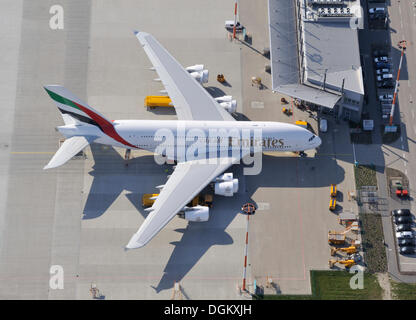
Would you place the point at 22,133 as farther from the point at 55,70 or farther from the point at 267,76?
the point at 267,76

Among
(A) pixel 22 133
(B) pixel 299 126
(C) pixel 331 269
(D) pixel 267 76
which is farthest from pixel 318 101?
(A) pixel 22 133

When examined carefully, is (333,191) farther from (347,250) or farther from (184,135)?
(184,135)

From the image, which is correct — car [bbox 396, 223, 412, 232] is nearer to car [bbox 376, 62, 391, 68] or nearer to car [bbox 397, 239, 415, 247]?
car [bbox 397, 239, 415, 247]

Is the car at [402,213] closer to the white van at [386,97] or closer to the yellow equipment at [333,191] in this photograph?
the yellow equipment at [333,191]

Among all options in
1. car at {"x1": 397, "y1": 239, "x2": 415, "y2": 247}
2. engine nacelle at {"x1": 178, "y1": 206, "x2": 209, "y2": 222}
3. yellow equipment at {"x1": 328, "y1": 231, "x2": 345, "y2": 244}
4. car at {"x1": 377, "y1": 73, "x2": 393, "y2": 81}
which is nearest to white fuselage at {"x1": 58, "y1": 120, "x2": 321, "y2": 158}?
engine nacelle at {"x1": 178, "y1": 206, "x2": 209, "y2": 222}
